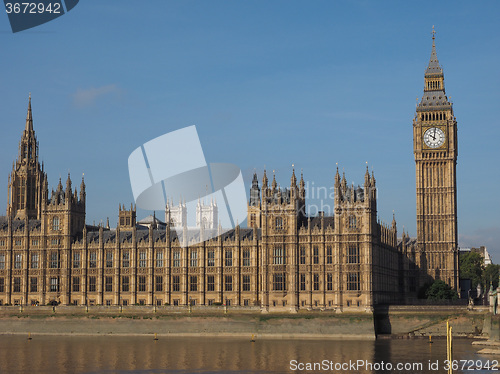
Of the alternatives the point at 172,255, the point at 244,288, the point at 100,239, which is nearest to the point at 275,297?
the point at 244,288

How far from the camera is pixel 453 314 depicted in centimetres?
13912

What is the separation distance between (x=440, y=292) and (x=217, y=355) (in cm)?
6228

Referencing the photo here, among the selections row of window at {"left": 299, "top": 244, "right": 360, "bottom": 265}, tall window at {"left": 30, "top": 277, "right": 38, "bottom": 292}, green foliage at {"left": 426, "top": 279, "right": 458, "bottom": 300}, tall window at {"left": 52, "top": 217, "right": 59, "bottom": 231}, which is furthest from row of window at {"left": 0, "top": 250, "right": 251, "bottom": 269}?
green foliage at {"left": 426, "top": 279, "right": 458, "bottom": 300}

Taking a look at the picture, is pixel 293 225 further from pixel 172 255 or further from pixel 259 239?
pixel 172 255

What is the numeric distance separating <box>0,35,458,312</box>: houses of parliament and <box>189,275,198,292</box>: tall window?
0.56 ft

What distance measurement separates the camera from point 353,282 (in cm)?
14062

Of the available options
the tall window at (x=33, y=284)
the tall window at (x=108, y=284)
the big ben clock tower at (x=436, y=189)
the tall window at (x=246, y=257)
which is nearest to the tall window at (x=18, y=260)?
Result: the tall window at (x=33, y=284)

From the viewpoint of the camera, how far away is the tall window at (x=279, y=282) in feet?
472

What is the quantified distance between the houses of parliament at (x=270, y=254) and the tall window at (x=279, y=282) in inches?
6.3

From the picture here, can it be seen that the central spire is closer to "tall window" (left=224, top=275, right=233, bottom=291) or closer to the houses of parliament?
the houses of parliament

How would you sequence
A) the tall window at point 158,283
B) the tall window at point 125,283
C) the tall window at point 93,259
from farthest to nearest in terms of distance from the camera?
the tall window at point 93,259 < the tall window at point 125,283 < the tall window at point 158,283

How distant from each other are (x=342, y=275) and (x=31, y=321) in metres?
52.4

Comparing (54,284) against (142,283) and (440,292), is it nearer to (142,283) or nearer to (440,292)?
(142,283)

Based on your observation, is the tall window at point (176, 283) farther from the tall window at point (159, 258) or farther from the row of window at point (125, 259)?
the tall window at point (159, 258)
